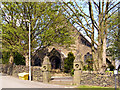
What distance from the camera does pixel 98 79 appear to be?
12.5 metres

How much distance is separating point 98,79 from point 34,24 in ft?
31.9

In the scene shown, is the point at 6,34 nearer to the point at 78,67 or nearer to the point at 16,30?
the point at 16,30

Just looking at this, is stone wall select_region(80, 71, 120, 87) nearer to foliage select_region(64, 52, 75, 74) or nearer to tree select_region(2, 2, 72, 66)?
tree select_region(2, 2, 72, 66)

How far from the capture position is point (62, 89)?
36.5 ft

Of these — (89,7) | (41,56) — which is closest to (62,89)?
(89,7)

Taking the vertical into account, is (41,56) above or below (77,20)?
below

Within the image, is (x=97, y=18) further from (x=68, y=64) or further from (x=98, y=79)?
(x=68, y=64)

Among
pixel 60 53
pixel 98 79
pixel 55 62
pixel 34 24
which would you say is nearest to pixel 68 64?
pixel 60 53

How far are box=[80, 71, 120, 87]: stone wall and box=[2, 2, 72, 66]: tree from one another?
656 cm

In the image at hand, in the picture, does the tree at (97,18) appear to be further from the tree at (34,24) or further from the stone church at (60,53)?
the stone church at (60,53)

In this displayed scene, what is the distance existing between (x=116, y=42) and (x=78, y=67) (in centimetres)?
1113

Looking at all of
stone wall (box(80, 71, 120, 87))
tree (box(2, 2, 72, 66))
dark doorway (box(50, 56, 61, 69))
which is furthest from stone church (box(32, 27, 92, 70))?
stone wall (box(80, 71, 120, 87))

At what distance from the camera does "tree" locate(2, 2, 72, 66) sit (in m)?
17.5

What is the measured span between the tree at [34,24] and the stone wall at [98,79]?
6563mm
